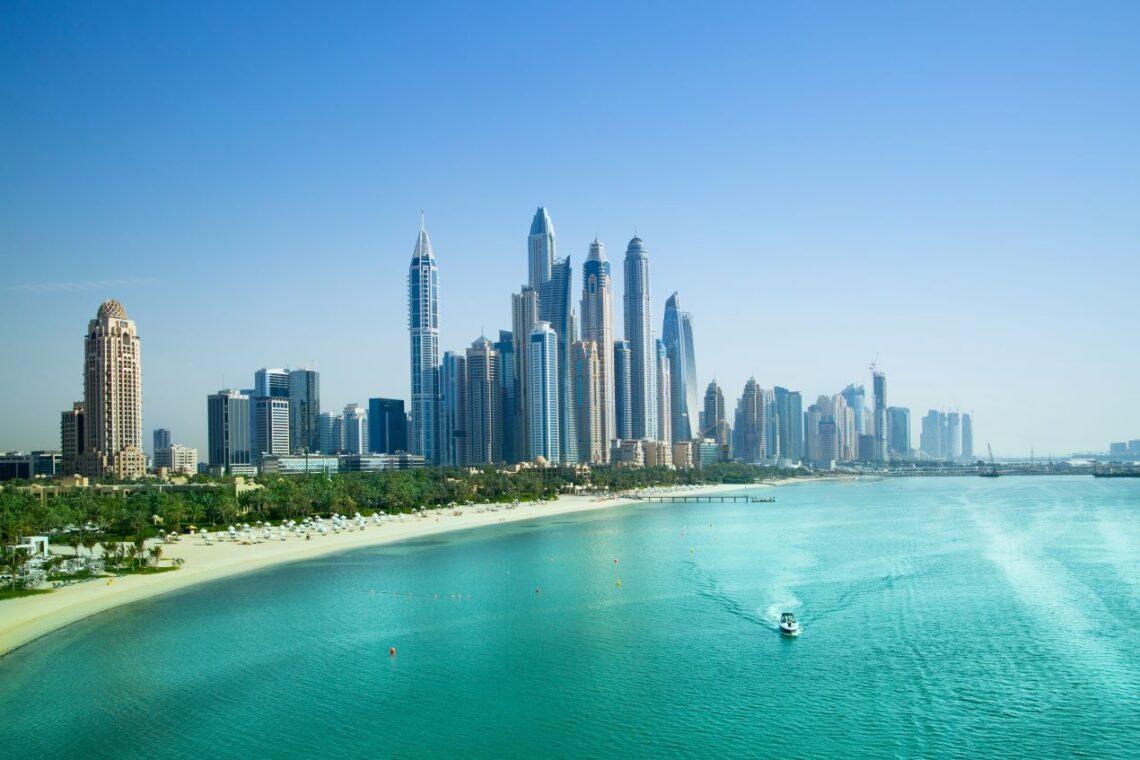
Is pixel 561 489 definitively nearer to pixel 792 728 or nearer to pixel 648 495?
pixel 648 495

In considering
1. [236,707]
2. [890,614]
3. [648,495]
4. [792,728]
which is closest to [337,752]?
[236,707]

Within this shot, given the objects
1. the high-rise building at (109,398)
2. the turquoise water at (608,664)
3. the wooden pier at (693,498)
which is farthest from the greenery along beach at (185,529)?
the high-rise building at (109,398)

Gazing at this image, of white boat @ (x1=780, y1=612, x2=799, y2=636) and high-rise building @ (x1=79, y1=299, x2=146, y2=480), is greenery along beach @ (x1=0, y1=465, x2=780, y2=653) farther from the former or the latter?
high-rise building @ (x1=79, y1=299, x2=146, y2=480)

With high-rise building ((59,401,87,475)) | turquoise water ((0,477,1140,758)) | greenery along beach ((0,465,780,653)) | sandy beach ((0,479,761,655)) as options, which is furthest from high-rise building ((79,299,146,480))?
turquoise water ((0,477,1140,758))

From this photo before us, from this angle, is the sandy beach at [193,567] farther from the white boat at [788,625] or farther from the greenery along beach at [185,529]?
the white boat at [788,625]

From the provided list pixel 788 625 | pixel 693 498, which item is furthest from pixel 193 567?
pixel 693 498
